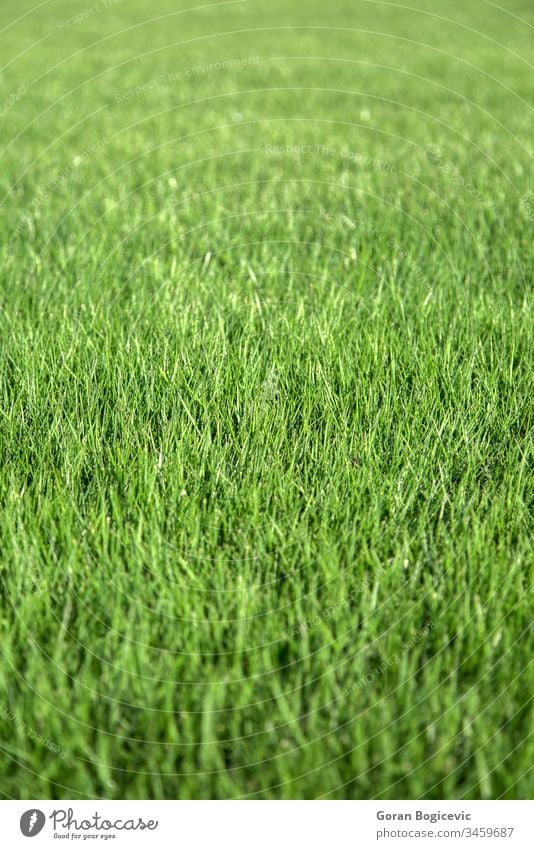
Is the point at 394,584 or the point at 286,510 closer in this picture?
the point at 394,584

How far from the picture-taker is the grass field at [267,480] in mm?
1635

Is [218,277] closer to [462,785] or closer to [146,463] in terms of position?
[146,463]

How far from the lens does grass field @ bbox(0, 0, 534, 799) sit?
5.36 ft

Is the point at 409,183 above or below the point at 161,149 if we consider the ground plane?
below

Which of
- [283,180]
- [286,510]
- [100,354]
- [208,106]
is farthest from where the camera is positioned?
[208,106]

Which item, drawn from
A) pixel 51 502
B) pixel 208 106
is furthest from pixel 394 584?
pixel 208 106

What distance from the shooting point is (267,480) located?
2.30 metres

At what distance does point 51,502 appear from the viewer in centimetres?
219
